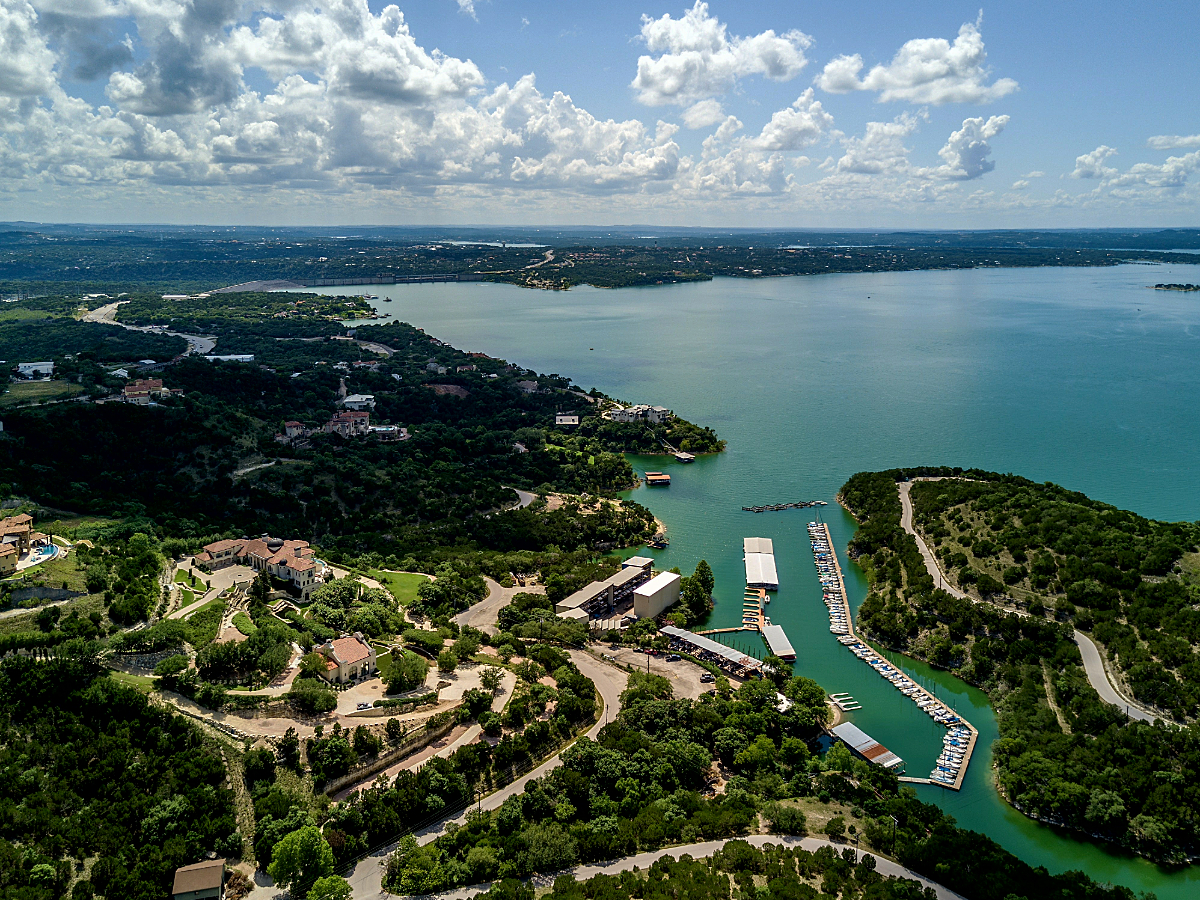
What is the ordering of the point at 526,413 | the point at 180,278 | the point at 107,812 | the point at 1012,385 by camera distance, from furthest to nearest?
the point at 180,278
the point at 1012,385
the point at 526,413
the point at 107,812

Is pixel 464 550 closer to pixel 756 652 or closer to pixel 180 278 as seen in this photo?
pixel 756 652

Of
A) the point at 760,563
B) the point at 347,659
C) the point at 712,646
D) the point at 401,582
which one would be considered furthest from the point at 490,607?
the point at 760,563

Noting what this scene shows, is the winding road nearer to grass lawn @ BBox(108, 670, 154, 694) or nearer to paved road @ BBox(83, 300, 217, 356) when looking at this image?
grass lawn @ BBox(108, 670, 154, 694)

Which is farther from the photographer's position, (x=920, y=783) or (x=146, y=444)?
(x=146, y=444)

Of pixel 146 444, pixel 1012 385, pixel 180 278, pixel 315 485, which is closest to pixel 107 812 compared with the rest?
pixel 315 485

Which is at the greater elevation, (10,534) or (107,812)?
(10,534)

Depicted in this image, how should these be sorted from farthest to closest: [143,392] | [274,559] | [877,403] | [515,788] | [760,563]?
[877,403] < [143,392] < [760,563] < [274,559] < [515,788]

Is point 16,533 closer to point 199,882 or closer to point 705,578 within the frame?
point 199,882
